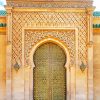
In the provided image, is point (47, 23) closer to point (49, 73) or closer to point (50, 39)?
point (50, 39)

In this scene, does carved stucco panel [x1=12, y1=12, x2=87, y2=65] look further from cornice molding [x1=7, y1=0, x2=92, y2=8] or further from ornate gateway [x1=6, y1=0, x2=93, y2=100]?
cornice molding [x1=7, y1=0, x2=92, y2=8]

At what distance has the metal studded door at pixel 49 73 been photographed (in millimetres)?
8672

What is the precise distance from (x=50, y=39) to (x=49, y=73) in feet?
3.01

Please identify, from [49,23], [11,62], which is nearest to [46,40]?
[49,23]

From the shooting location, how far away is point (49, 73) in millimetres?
8711

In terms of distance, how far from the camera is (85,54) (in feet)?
28.0

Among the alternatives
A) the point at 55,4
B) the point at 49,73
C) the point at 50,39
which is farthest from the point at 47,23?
the point at 49,73

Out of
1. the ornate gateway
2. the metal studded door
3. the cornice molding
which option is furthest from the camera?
the metal studded door

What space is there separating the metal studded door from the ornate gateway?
0.13 m

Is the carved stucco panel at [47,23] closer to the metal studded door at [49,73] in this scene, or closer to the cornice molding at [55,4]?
the cornice molding at [55,4]

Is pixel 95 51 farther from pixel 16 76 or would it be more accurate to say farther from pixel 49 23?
pixel 16 76

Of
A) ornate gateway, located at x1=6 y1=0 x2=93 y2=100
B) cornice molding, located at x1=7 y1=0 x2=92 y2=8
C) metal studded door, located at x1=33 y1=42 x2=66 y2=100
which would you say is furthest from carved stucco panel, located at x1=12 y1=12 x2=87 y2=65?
metal studded door, located at x1=33 y1=42 x2=66 y2=100

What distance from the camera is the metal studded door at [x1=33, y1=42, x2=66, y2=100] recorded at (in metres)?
8.67

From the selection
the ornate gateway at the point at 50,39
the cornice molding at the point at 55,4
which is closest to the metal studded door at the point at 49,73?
the ornate gateway at the point at 50,39
